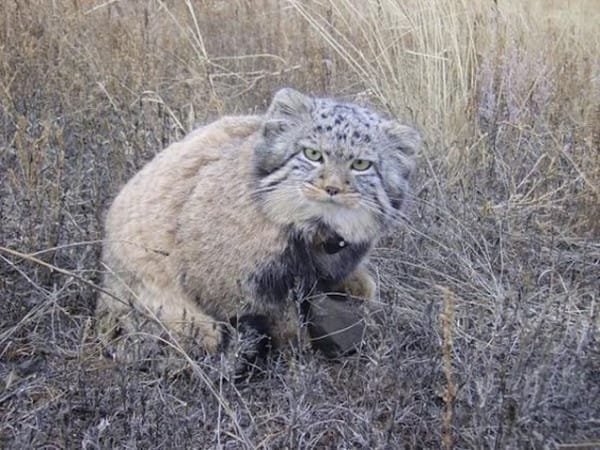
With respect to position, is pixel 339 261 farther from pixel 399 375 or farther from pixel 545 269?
pixel 545 269

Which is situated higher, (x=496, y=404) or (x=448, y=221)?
(x=496, y=404)

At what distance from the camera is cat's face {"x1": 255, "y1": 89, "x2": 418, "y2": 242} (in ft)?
10.8

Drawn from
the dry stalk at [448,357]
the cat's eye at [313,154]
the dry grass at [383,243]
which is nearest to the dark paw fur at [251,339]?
the dry grass at [383,243]

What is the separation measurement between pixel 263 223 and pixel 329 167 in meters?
0.36

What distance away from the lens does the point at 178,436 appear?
279 centimetres

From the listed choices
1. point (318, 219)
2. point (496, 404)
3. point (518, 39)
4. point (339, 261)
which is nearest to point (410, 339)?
point (339, 261)

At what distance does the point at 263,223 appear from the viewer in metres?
A: 3.47

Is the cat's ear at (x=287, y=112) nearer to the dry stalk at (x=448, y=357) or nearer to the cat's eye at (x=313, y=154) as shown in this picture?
the cat's eye at (x=313, y=154)

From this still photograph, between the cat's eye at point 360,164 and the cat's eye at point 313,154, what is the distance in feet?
0.42

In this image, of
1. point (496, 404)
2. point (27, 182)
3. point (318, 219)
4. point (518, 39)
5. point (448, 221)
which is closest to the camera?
point (496, 404)

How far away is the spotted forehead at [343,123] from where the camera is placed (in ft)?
11.1

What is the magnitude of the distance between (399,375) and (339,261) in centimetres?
69

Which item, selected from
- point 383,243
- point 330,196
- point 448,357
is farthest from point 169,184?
point 448,357

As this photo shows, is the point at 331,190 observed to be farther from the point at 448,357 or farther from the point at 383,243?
the point at 383,243
